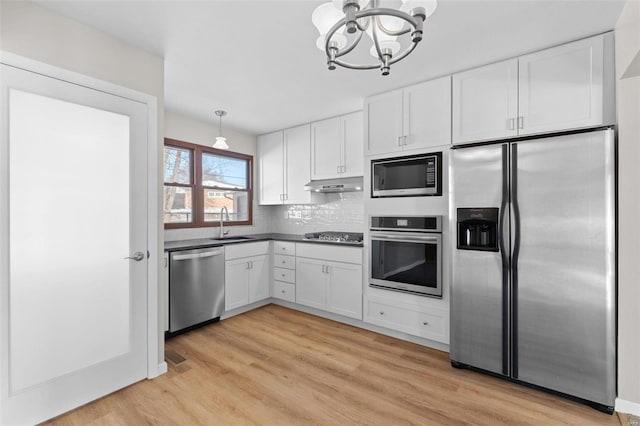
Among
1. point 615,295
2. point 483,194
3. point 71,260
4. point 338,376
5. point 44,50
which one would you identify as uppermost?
point 44,50

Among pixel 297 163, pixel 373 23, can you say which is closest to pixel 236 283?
pixel 297 163

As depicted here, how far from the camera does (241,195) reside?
4.70m

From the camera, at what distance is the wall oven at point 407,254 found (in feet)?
9.04

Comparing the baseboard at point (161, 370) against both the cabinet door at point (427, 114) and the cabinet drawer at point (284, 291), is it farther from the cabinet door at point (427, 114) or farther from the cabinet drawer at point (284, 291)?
the cabinet door at point (427, 114)

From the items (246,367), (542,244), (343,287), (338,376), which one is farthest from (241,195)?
(542,244)

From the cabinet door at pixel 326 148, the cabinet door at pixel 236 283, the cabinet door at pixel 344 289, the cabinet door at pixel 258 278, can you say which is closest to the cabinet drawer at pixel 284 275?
the cabinet door at pixel 258 278

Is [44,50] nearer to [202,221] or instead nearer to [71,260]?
[71,260]

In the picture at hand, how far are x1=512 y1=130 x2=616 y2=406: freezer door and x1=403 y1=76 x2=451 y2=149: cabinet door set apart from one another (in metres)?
0.66

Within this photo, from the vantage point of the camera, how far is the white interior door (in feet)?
5.69

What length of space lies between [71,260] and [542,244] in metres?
3.15

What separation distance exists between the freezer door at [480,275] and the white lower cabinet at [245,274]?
238cm

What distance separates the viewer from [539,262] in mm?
2129

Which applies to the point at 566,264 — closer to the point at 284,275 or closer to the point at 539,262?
the point at 539,262

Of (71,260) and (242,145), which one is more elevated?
(242,145)
